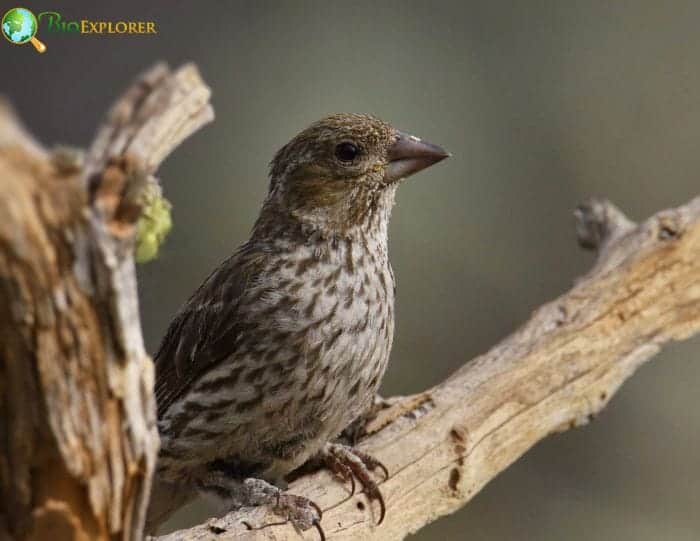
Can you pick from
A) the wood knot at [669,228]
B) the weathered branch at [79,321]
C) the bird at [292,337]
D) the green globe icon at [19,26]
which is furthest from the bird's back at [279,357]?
the green globe icon at [19,26]

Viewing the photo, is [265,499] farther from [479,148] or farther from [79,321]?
[479,148]

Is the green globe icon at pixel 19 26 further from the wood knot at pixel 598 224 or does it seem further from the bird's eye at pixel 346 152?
the wood knot at pixel 598 224

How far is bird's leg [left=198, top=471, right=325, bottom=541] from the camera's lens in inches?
145

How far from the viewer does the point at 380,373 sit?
4113 millimetres

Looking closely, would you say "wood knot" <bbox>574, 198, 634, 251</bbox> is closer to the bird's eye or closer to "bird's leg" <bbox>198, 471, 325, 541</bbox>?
the bird's eye

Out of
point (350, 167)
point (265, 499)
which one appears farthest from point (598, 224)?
point (265, 499)

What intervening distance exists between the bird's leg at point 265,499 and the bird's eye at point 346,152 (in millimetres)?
1335

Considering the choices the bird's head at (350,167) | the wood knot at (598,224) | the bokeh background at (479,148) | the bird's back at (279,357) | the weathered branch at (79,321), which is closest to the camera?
the weathered branch at (79,321)

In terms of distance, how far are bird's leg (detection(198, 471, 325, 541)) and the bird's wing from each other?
414 millimetres

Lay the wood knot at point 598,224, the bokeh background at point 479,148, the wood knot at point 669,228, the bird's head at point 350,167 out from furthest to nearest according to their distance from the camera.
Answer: the bokeh background at point 479,148 → the wood knot at point 598,224 → the wood knot at point 669,228 → the bird's head at point 350,167

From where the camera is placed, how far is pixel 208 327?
418 centimetres

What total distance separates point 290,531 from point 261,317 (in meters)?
0.85

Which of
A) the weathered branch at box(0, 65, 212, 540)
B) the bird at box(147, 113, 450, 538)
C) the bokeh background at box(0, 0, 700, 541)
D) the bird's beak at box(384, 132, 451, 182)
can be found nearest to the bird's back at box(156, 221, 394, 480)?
the bird at box(147, 113, 450, 538)

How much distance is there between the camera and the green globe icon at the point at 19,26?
5984mm
